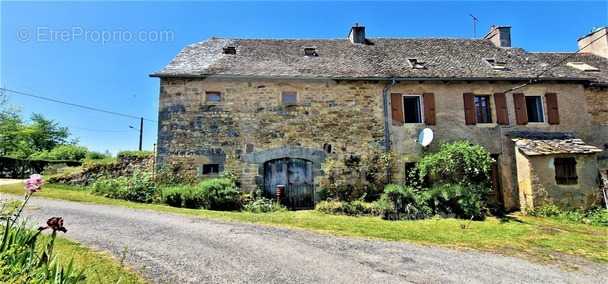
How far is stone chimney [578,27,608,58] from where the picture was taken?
13.7 meters

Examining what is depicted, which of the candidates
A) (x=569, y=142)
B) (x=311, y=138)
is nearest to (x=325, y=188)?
(x=311, y=138)

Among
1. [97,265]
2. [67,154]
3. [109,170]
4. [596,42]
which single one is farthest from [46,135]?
[596,42]

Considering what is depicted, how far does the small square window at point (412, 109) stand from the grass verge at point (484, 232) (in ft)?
14.0

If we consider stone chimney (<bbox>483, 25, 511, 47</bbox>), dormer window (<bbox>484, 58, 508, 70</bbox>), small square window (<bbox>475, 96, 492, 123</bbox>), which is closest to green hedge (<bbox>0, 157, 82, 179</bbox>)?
small square window (<bbox>475, 96, 492, 123</bbox>)

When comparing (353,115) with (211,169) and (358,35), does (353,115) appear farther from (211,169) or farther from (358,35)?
(211,169)

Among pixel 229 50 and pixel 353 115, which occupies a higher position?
pixel 229 50

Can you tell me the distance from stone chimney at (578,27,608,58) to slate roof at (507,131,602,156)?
6.81m

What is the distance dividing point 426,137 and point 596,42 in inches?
467

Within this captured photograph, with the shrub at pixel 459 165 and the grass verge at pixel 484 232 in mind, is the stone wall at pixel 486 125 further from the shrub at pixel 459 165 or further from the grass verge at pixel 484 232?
the grass verge at pixel 484 232

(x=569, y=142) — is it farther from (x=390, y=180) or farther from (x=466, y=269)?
(x=466, y=269)

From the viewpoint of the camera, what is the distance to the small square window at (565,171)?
369 inches

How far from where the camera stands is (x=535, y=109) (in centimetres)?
1115

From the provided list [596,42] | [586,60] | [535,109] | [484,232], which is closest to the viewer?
[484,232]

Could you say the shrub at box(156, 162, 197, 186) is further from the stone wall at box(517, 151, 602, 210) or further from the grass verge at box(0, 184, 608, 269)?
the stone wall at box(517, 151, 602, 210)
